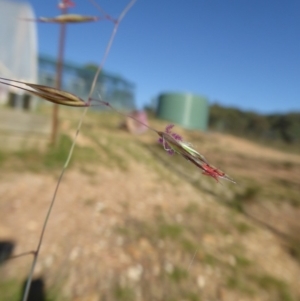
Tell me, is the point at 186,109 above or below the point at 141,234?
above

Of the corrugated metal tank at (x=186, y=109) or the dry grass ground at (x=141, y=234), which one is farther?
the corrugated metal tank at (x=186, y=109)

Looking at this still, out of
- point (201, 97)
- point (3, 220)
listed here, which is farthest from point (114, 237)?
point (201, 97)

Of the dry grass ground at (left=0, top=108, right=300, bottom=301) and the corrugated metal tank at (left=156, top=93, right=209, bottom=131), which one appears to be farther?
the corrugated metal tank at (left=156, top=93, right=209, bottom=131)

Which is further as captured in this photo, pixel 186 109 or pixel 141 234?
pixel 186 109

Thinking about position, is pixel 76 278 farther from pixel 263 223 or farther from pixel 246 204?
pixel 246 204

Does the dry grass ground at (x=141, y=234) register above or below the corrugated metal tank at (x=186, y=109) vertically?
below
